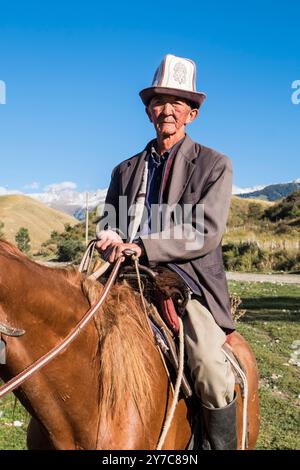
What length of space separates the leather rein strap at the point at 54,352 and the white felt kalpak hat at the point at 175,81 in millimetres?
1159

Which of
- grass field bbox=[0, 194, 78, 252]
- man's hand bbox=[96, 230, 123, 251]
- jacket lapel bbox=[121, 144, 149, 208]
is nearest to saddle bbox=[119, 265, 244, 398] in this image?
man's hand bbox=[96, 230, 123, 251]

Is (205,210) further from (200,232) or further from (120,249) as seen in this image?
(120,249)

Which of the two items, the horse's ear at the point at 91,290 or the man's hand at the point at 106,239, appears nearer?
the horse's ear at the point at 91,290

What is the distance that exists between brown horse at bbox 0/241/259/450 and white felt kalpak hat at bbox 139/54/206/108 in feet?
4.03

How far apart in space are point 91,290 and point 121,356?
0.37 metres

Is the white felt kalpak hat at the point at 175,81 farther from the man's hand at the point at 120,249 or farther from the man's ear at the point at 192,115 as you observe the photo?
the man's hand at the point at 120,249

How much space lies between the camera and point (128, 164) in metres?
3.59

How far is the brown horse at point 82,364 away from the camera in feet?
7.76

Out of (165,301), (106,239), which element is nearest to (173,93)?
(106,239)

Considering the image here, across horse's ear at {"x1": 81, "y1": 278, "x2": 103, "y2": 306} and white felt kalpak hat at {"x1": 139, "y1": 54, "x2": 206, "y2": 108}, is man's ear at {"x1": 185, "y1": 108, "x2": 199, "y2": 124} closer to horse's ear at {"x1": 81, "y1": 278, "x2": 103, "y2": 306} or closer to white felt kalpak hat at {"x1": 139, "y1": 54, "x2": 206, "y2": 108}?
white felt kalpak hat at {"x1": 139, "y1": 54, "x2": 206, "y2": 108}

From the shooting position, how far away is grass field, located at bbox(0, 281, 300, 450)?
6291mm

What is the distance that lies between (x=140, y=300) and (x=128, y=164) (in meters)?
0.99

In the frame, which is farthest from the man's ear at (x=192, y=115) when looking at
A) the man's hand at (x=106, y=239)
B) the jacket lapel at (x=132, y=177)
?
the man's hand at (x=106, y=239)

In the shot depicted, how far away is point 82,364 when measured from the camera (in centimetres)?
266
